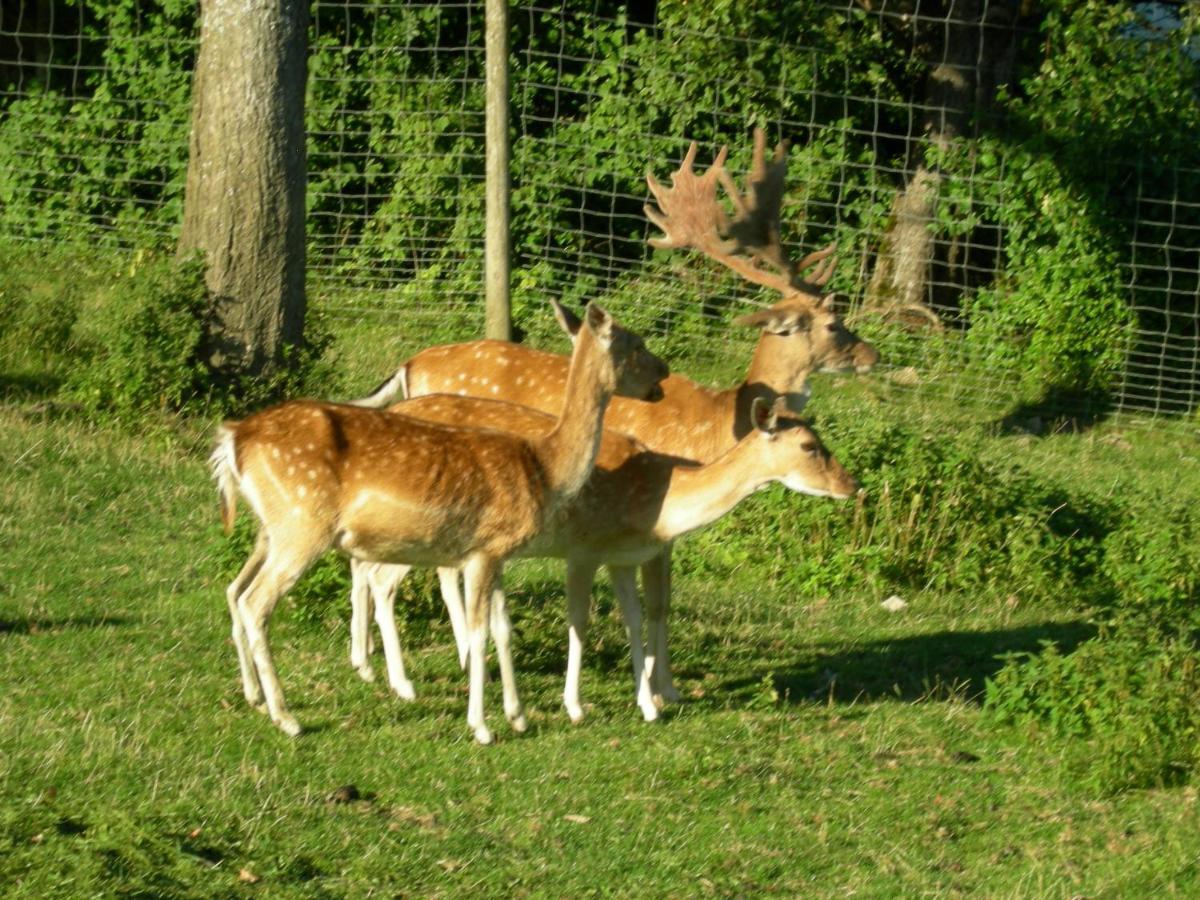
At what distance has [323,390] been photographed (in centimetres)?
1238

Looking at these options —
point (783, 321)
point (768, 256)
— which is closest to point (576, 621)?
point (783, 321)

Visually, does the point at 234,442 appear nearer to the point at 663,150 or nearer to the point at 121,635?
the point at 121,635

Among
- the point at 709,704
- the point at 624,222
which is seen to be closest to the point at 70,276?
the point at 624,222

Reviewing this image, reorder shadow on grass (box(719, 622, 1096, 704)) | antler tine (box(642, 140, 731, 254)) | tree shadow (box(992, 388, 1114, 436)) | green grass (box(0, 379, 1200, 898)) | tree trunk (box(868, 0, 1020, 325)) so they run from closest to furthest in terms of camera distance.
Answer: green grass (box(0, 379, 1200, 898)) < shadow on grass (box(719, 622, 1096, 704)) < antler tine (box(642, 140, 731, 254)) < tree shadow (box(992, 388, 1114, 436)) < tree trunk (box(868, 0, 1020, 325))

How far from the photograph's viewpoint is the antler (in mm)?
10773

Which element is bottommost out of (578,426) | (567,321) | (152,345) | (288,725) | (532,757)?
(532,757)

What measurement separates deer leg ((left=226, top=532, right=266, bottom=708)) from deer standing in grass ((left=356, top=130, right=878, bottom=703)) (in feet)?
5.93

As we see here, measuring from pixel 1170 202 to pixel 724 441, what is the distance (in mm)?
6252

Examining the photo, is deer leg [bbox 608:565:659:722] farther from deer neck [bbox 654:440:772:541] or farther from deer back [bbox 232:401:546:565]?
deer back [bbox 232:401:546:565]

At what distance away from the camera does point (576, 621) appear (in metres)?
8.43

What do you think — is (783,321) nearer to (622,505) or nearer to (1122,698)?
(622,505)

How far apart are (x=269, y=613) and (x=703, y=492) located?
1.97m

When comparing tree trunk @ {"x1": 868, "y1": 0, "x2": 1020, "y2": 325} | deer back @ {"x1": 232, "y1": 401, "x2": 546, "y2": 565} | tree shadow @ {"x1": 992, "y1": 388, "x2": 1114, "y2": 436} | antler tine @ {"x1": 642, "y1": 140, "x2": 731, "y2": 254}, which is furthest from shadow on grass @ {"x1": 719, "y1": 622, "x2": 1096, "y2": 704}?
tree trunk @ {"x1": 868, "y1": 0, "x2": 1020, "y2": 325}

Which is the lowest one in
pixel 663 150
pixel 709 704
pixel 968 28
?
pixel 709 704
